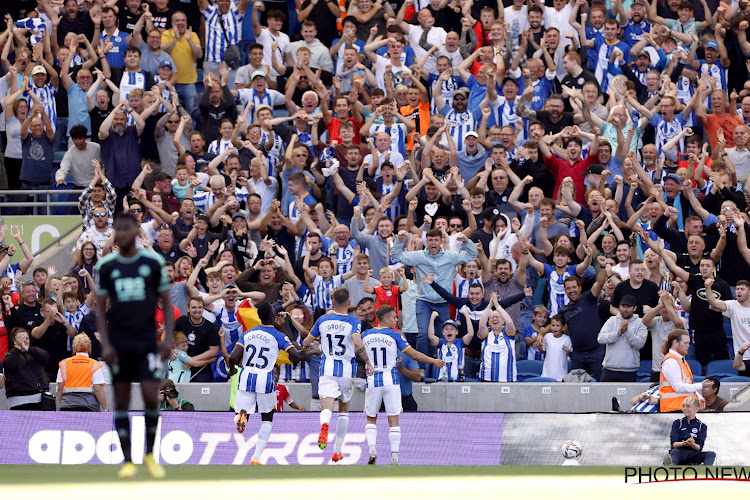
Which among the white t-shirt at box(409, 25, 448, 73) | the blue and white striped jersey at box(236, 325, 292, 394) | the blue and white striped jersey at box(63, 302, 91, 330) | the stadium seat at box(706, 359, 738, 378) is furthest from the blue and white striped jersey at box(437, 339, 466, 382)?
the white t-shirt at box(409, 25, 448, 73)

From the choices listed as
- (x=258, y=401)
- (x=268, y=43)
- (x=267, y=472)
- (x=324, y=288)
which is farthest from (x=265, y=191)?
(x=267, y=472)

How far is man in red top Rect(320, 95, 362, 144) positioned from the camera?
23203 millimetres

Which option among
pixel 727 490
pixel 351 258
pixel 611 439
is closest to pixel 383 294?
pixel 351 258

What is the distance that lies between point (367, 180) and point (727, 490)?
11035mm

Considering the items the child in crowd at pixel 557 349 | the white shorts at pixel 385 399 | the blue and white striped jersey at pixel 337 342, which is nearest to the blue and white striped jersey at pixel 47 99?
the blue and white striped jersey at pixel 337 342

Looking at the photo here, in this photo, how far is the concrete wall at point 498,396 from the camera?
18.9m

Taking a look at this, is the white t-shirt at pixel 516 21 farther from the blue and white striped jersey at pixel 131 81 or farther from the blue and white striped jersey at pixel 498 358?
the blue and white striped jersey at pixel 498 358

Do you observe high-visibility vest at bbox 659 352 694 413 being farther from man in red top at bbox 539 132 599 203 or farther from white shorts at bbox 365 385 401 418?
man in red top at bbox 539 132 599 203

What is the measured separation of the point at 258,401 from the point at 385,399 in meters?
1.77

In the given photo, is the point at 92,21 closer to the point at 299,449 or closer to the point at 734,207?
the point at 299,449

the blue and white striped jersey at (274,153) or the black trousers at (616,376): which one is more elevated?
the blue and white striped jersey at (274,153)

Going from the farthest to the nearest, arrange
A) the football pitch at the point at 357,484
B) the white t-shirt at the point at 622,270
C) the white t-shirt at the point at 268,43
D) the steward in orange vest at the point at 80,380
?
the white t-shirt at the point at 268,43, the white t-shirt at the point at 622,270, the steward in orange vest at the point at 80,380, the football pitch at the point at 357,484

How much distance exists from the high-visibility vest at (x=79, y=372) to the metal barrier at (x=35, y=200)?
4.65 meters

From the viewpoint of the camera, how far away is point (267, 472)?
50.3ft
